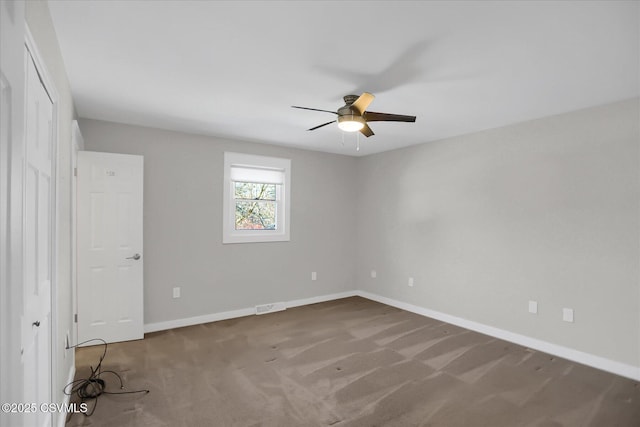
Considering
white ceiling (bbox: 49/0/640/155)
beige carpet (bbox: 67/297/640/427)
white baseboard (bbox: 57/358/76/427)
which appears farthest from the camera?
beige carpet (bbox: 67/297/640/427)

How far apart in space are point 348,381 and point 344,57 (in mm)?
2608

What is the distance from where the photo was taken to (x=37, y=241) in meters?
1.74

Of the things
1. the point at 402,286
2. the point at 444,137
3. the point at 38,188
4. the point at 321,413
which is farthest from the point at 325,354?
the point at 444,137

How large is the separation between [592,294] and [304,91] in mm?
3389

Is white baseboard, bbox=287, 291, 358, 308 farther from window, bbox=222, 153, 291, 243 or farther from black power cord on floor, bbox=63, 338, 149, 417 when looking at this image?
black power cord on floor, bbox=63, 338, 149, 417

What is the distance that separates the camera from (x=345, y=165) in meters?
5.98

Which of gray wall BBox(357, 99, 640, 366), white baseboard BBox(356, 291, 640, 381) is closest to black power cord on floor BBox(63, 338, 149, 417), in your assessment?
white baseboard BBox(356, 291, 640, 381)

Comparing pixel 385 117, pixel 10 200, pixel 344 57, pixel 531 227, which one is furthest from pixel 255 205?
pixel 10 200

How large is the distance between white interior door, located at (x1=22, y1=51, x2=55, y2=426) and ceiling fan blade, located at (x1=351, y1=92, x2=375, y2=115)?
6.42ft

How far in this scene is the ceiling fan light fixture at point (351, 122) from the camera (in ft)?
9.28

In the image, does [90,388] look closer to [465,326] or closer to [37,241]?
[37,241]

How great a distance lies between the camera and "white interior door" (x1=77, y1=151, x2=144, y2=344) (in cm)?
362

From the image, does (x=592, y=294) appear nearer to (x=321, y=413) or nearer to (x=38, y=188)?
(x=321, y=413)

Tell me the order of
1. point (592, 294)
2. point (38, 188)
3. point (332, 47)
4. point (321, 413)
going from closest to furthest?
1. point (38, 188)
2. point (332, 47)
3. point (321, 413)
4. point (592, 294)
